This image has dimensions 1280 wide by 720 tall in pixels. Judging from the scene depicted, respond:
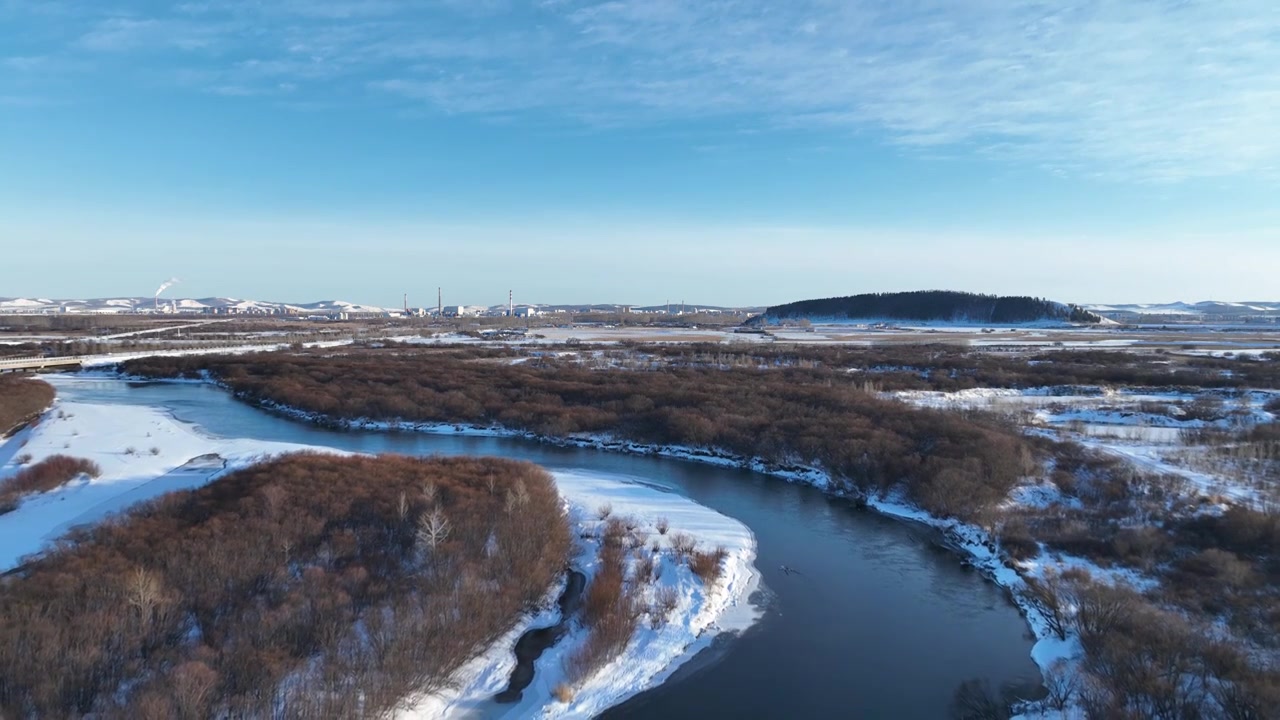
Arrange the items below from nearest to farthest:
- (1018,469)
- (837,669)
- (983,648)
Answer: (837,669), (983,648), (1018,469)

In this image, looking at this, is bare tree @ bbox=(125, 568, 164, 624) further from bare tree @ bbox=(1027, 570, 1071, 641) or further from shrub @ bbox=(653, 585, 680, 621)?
bare tree @ bbox=(1027, 570, 1071, 641)

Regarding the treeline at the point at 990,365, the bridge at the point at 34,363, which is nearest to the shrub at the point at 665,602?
the treeline at the point at 990,365

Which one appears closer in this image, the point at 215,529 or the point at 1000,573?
the point at 215,529

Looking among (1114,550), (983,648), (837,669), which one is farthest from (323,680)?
(1114,550)

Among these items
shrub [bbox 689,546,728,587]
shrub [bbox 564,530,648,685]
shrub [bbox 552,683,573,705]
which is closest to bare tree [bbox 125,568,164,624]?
shrub [bbox 552,683,573,705]

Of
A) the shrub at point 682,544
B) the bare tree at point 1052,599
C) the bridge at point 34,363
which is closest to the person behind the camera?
the bare tree at point 1052,599

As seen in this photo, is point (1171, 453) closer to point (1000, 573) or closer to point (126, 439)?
point (1000, 573)

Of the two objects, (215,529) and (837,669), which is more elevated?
(215,529)

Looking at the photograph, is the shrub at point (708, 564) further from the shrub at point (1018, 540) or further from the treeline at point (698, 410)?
the treeline at point (698, 410)
